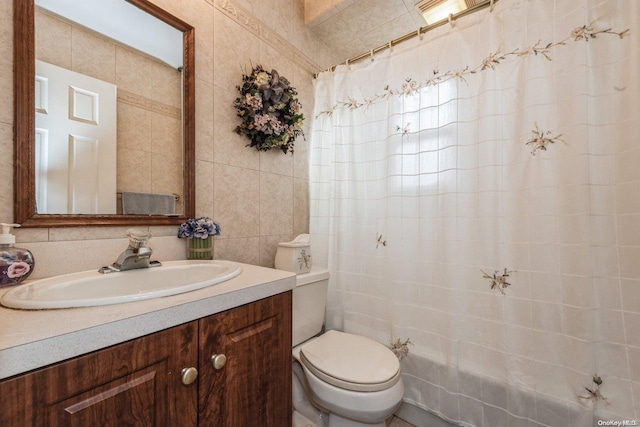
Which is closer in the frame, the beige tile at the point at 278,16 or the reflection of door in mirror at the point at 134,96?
the reflection of door in mirror at the point at 134,96

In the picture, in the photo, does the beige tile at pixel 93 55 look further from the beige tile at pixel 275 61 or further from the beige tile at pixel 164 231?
the beige tile at pixel 275 61

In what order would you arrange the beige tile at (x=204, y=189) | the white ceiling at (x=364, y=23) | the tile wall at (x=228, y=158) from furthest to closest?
the white ceiling at (x=364, y=23), the beige tile at (x=204, y=189), the tile wall at (x=228, y=158)

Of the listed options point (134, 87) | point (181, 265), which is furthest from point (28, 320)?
point (134, 87)

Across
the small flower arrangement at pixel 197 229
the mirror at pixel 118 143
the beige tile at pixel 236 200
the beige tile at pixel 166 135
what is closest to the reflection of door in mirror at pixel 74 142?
the mirror at pixel 118 143

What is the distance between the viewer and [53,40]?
89cm

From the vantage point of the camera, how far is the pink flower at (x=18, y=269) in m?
0.73

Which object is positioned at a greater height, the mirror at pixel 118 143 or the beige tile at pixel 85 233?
the mirror at pixel 118 143

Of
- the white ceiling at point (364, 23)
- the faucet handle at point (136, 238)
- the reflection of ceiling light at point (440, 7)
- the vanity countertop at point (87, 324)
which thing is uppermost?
the white ceiling at point (364, 23)

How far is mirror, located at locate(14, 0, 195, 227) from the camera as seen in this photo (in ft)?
2.70

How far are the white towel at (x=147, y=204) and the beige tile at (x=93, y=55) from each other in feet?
1.42

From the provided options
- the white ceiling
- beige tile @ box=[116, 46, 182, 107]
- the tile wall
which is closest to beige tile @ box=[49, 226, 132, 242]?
the tile wall

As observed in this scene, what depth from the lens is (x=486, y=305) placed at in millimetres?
1187

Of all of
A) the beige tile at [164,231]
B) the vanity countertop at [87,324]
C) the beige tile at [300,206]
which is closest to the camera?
the vanity countertop at [87,324]

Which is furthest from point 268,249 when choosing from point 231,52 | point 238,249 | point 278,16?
point 278,16
